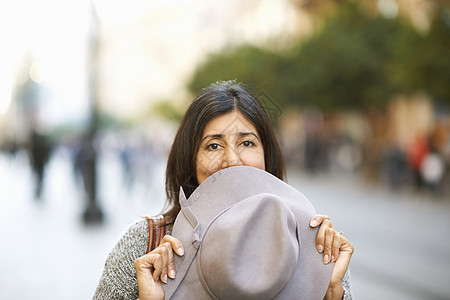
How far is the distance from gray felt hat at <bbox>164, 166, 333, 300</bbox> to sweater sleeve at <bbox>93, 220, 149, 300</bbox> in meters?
0.26

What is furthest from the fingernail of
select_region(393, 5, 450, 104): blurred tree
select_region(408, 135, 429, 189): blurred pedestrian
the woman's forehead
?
select_region(393, 5, 450, 104): blurred tree

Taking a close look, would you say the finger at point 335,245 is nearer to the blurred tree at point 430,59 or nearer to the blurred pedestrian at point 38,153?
the blurred pedestrian at point 38,153

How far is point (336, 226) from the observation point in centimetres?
1020

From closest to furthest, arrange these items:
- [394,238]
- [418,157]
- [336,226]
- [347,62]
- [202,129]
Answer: [202,129]
[394,238]
[336,226]
[418,157]
[347,62]

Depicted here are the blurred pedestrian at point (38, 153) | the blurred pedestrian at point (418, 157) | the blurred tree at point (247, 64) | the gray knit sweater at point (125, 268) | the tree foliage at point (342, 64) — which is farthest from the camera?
the blurred tree at point (247, 64)

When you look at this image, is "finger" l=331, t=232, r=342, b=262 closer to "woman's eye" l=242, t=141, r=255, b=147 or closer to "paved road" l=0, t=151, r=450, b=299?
"woman's eye" l=242, t=141, r=255, b=147

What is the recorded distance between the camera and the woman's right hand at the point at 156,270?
1.53 metres

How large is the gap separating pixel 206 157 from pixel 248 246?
0.49 meters

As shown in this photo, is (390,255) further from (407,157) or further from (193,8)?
(193,8)

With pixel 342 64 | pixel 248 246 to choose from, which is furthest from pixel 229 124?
pixel 342 64

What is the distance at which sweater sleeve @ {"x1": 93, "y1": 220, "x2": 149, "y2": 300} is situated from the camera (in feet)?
5.89

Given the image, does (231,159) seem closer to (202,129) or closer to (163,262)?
(202,129)

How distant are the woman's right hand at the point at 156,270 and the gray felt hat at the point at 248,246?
2cm

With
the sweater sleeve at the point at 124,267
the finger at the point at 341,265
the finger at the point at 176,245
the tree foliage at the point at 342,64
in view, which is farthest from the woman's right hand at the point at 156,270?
the tree foliage at the point at 342,64
